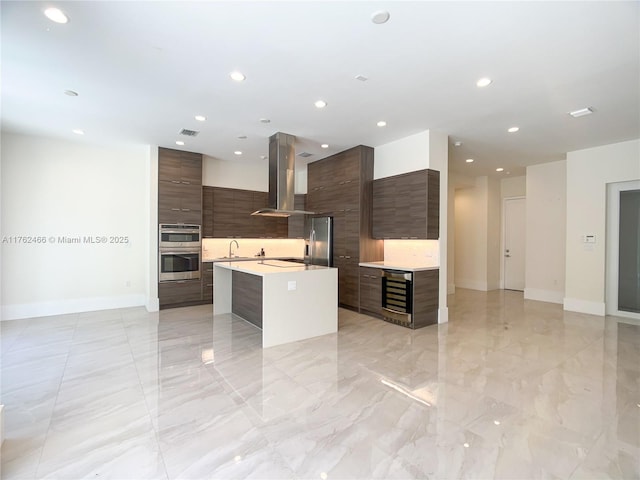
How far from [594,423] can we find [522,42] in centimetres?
307

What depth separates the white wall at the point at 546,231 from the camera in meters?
6.70

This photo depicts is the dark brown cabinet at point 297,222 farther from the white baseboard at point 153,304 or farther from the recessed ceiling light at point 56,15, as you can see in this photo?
the recessed ceiling light at point 56,15

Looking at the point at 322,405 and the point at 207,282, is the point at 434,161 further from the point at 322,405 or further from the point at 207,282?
the point at 207,282

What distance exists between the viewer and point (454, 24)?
7.95ft

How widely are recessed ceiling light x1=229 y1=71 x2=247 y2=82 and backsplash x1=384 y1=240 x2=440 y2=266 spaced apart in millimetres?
3692

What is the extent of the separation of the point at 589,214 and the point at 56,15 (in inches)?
311

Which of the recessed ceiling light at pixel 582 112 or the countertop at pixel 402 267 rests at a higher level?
the recessed ceiling light at pixel 582 112

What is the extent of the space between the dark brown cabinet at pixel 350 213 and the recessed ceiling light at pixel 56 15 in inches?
169

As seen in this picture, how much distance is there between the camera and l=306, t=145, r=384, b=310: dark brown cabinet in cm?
573

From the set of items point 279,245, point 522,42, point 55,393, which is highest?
point 522,42

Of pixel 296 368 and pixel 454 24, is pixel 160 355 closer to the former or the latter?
pixel 296 368

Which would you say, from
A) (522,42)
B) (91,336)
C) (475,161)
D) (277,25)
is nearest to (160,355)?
(91,336)

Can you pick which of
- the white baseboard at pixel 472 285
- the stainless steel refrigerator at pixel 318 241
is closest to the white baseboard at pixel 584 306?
the white baseboard at pixel 472 285

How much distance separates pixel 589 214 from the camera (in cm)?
581
